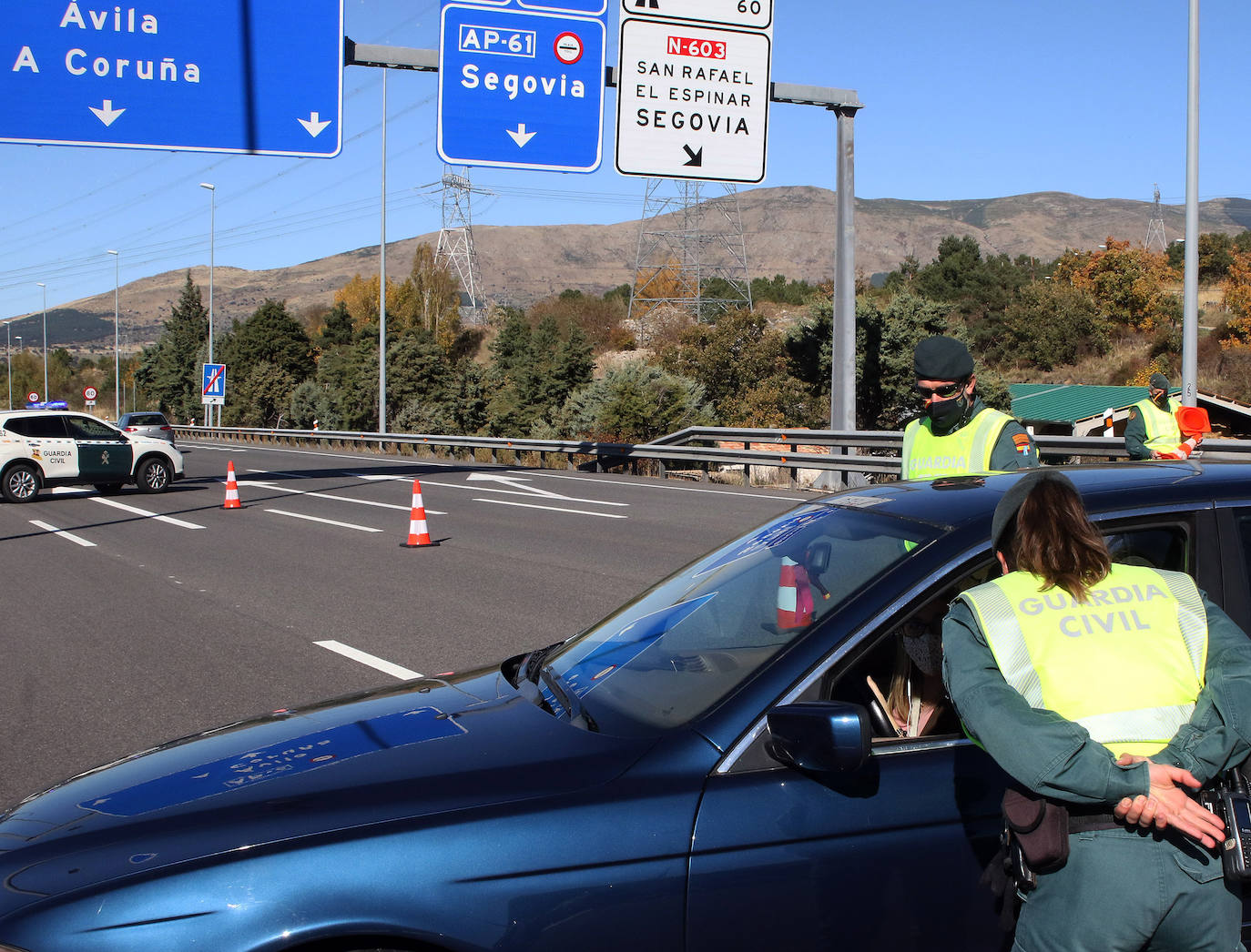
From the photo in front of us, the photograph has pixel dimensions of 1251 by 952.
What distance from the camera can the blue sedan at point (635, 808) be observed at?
88.4 inches

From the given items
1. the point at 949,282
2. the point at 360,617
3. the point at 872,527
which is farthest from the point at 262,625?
the point at 949,282

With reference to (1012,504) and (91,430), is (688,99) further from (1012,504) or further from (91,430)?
(1012,504)

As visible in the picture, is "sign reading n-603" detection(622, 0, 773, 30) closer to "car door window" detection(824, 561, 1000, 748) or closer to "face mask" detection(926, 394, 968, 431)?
"face mask" detection(926, 394, 968, 431)

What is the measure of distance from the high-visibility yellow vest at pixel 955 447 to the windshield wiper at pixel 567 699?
6.30ft

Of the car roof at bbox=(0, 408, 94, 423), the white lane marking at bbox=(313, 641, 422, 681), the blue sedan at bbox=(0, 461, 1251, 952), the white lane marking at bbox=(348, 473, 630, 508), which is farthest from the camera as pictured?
the car roof at bbox=(0, 408, 94, 423)

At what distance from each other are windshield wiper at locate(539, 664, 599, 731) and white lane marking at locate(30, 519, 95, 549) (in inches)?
487

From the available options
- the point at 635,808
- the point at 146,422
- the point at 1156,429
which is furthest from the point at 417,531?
the point at 146,422

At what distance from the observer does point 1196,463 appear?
134 inches

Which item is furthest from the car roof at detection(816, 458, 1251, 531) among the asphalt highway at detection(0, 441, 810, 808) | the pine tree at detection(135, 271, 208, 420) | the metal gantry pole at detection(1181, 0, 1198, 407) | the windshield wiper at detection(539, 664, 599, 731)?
the pine tree at detection(135, 271, 208, 420)

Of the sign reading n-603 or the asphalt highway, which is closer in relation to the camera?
the asphalt highway

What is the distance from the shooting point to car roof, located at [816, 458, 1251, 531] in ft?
9.57

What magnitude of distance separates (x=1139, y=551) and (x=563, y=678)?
1.61 m

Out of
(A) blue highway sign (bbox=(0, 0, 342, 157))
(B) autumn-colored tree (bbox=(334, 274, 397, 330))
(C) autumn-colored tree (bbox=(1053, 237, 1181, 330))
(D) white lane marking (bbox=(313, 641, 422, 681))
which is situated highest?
(B) autumn-colored tree (bbox=(334, 274, 397, 330))

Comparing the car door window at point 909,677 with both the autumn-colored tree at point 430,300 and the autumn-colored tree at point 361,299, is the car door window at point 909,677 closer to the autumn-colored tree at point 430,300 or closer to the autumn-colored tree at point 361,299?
the autumn-colored tree at point 430,300
